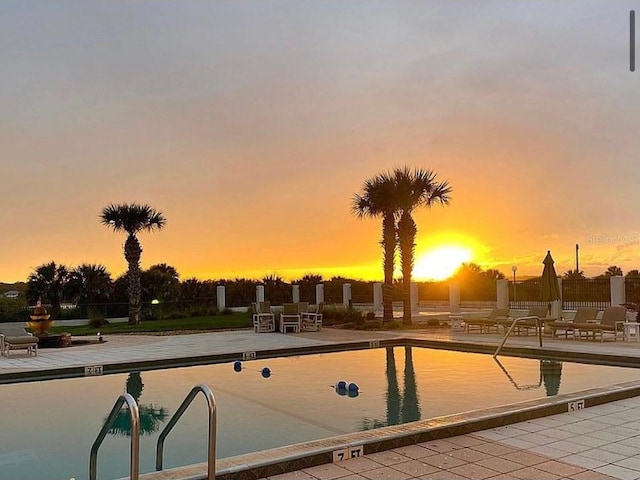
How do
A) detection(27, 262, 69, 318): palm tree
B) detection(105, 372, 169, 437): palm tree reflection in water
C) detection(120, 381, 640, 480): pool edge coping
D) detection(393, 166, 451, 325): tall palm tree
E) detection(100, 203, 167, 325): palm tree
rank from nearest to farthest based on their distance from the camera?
1. detection(120, 381, 640, 480): pool edge coping
2. detection(105, 372, 169, 437): palm tree reflection in water
3. detection(393, 166, 451, 325): tall palm tree
4. detection(100, 203, 167, 325): palm tree
5. detection(27, 262, 69, 318): palm tree

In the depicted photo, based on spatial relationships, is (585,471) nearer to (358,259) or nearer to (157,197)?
(157,197)

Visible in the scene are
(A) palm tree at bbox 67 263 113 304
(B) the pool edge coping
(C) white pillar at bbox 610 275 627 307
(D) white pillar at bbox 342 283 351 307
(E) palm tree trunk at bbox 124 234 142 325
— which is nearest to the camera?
(B) the pool edge coping

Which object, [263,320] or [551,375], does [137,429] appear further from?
[263,320]

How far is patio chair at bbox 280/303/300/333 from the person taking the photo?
1727cm

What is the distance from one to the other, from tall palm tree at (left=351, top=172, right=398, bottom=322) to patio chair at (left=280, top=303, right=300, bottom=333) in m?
3.45

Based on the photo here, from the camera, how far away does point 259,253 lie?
25609 mm

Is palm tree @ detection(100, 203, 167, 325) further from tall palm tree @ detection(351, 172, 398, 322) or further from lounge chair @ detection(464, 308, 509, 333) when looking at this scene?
lounge chair @ detection(464, 308, 509, 333)

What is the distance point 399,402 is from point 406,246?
12.0 metres

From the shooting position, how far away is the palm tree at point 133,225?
2219cm

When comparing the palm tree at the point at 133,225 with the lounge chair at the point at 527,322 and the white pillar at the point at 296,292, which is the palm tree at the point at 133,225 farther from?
the lounge chair at the point at 527,322

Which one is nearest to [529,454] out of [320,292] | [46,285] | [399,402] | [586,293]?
[399,402]

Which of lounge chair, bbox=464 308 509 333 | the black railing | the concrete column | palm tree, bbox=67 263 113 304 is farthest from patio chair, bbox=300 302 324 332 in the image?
palm tree, bbox=67 263 113 304

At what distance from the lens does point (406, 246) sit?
19656 mm

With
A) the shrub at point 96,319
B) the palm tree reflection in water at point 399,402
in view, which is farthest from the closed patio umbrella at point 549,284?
the shrub at point 96,319
